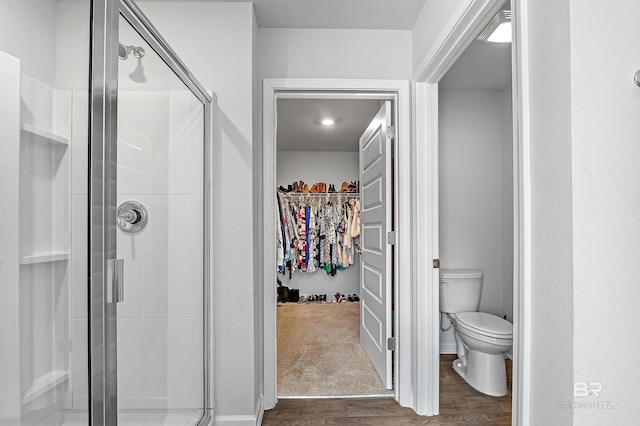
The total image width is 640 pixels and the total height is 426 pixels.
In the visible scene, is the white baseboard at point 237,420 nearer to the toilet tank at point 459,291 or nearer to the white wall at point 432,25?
the toilet tank at point 459,291

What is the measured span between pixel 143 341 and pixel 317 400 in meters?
1.43

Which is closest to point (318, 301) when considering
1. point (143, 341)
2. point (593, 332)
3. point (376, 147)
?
point (376, 147)

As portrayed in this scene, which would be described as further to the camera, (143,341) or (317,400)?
(317,400)

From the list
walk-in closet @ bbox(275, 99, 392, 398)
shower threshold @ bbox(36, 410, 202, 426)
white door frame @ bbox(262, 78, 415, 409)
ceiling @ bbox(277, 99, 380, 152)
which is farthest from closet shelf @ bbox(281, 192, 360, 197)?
shower threshold @ bbox(36, 410, 202, 426)

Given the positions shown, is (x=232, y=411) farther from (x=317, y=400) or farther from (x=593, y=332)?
(x=593, y=332)

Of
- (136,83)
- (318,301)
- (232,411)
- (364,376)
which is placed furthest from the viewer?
(318,301)

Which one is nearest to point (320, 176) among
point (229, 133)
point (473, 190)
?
point (473, 190)

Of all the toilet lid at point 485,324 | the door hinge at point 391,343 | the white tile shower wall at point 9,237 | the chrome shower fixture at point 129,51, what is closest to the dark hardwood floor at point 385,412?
the door hinge at point 391,343

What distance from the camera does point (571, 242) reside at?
867 millimetres

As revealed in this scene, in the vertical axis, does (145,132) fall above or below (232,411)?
above

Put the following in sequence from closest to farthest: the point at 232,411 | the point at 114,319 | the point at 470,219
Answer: the point at 114,319 → the point at 232,411 → the point at 470,219

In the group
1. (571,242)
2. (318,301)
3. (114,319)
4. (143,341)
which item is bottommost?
(318,301)

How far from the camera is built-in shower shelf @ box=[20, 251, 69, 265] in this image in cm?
73

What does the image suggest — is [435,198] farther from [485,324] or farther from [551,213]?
[551,213]
